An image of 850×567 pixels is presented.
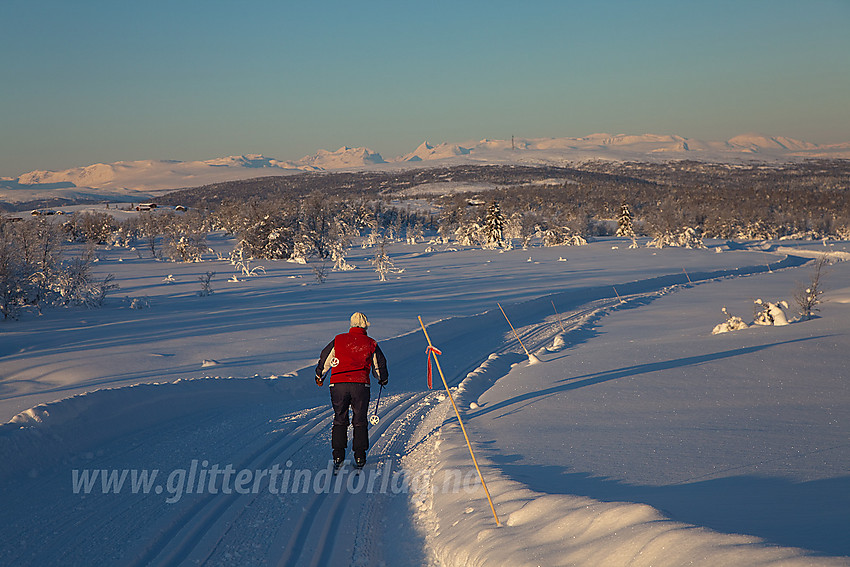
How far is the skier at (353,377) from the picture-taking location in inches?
246

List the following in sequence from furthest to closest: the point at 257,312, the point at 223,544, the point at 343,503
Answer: the point at 257,312, the point at 343,503, the point at 223,544

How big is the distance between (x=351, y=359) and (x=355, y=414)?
65 cm

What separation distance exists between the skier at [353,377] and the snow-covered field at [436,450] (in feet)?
1.11

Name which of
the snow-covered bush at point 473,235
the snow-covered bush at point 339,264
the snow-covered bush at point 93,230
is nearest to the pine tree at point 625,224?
the snow-covered bush at point 473,235

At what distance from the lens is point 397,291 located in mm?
24125

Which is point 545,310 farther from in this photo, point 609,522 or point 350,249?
point 350,249

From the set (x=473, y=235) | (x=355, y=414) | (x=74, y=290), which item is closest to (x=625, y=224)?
(x=473, y=235)

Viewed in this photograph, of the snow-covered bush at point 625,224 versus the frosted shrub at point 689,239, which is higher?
the snow-covered bush at point 625,224

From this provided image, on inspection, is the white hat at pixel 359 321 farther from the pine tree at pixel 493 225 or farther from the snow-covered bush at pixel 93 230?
the snow-covered bush at pixel 93 230

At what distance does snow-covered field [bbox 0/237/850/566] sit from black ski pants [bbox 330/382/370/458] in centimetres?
31

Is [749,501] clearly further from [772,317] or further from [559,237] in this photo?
[559,237]

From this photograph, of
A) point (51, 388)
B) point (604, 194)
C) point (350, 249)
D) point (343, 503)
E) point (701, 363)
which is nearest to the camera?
point (343, 503)

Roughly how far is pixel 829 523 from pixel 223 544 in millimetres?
4402

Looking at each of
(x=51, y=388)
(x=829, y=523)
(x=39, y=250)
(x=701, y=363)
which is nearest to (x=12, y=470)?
(x=51, y=388)
